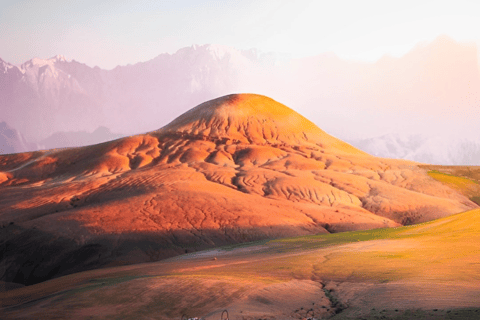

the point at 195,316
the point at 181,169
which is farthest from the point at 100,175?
the point at 195,316

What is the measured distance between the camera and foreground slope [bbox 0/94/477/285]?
3109cm

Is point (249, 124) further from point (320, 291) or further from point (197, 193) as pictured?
point (320, 291)

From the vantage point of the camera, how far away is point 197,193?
40656 millimetres

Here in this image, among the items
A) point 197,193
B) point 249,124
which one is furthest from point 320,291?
point 249,124

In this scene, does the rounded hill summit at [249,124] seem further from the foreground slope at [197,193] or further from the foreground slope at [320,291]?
the foreground slope at [320,291]

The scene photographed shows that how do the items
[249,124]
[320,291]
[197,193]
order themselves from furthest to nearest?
[249,124] → [197,193] → [320,291]

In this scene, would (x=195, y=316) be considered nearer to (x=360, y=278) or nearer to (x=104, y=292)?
(x=104, y=292)

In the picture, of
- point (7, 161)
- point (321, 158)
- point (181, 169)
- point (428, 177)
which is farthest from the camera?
point (7, 161)

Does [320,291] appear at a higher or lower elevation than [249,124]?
lower

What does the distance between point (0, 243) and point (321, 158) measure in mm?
41072

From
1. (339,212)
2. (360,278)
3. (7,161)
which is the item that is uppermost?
(7,161)

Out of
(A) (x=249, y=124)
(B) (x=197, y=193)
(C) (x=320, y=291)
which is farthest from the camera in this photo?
(A) (x=249, y=124)

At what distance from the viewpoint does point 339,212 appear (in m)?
39.5

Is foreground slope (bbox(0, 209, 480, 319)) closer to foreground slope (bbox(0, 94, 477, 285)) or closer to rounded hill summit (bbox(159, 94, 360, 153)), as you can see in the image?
foreground slope (bbox(0, 94, 477, 285))
